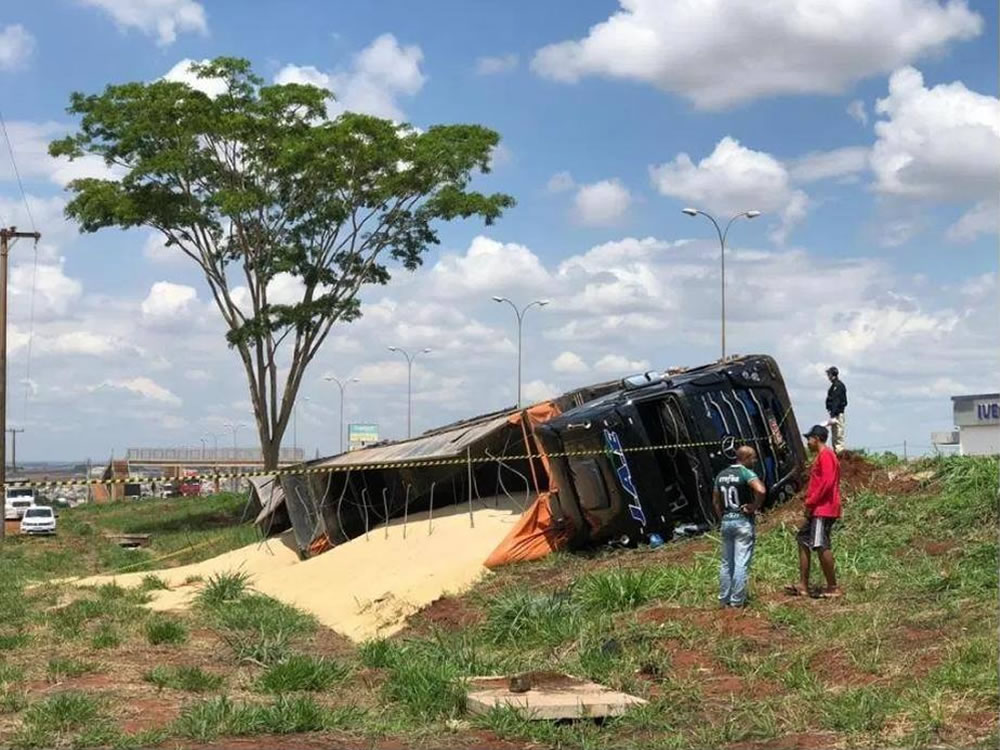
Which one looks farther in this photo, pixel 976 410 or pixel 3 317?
pixel 976 410

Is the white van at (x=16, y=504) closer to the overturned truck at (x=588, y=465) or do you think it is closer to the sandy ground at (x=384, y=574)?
the overturned truck at (x=588, y=465)

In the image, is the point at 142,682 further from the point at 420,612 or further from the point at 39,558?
the point at 39,558

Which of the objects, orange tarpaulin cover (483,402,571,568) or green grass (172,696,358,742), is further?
orange tarpaulin cover (483,402,571,568)

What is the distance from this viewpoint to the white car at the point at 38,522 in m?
39.3

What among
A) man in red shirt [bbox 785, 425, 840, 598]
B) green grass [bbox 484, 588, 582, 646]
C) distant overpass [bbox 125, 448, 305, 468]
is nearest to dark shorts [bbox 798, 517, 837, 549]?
man in red shirt [bbox 785, 425, 840, 598]

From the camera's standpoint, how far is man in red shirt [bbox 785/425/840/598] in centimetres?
1106

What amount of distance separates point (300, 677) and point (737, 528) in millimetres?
4219

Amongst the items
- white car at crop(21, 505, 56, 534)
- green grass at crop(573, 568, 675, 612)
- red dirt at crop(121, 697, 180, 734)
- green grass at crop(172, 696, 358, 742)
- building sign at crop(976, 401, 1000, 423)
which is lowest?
white car at crop(21, 505, 56, 534)

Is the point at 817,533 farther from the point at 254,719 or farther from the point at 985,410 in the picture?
the point at 985,410

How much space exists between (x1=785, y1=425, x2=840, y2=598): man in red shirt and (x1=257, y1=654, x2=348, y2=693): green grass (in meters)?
4.39

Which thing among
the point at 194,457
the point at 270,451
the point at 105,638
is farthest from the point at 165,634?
the point at 194,457

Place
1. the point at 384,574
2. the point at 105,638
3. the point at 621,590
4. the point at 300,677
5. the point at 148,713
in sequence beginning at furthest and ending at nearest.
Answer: the point at 384,574, the point at 105,638, the point at 621,590, the point at 300,677, the point at 148,713

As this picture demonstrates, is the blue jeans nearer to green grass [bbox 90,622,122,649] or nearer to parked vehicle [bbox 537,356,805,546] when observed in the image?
parked vehicle [bbox 537,356,805,546]

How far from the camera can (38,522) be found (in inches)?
1565
